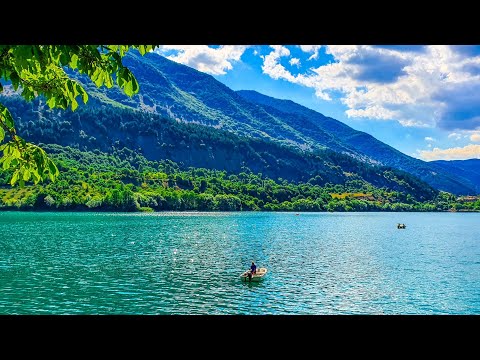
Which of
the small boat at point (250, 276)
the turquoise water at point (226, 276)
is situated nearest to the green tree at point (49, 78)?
the turquoise water at point (226, 276)

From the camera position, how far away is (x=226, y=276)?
2409 inches

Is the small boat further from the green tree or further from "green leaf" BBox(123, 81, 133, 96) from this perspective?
"green leaf" BBox(123, 81, 133, 96)

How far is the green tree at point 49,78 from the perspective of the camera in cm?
464

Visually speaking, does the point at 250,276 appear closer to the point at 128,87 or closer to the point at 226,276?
the point at 226,276

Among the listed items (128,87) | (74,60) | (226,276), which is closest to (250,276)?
(226,276)

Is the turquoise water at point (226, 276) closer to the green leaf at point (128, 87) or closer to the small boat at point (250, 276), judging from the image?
the small boat at point (250, 276)

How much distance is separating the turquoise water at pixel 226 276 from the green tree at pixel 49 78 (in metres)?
36.8
